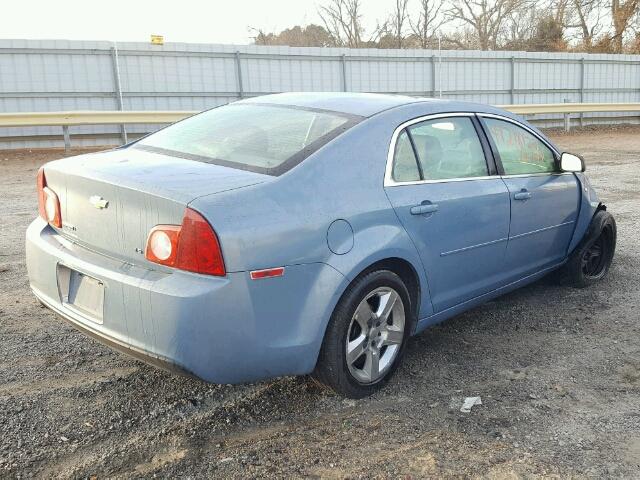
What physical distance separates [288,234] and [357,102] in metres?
1.33

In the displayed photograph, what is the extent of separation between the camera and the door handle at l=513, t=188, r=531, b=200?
13.8ft

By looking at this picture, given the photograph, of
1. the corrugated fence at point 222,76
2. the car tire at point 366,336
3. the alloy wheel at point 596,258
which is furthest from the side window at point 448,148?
the corrugated fence at point 222,76

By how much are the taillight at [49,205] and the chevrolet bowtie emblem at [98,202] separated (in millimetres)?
381

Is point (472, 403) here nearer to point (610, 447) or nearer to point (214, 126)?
point (610, 447)

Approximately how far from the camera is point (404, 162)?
3.55 m

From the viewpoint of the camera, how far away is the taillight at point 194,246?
2662mm

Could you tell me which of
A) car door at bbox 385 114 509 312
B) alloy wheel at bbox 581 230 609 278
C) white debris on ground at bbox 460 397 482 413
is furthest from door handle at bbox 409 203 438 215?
alloy wheel at bbox 581 230 609 278

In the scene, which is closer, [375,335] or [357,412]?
[357,412]

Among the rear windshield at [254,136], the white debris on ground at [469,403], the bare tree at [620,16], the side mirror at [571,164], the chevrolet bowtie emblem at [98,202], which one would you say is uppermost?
the bare tree at [620,16]

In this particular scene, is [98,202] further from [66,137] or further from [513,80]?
[513,80]

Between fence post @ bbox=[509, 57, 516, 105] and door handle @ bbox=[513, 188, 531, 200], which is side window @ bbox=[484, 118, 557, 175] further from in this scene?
fence post @ bbox=[509, 57, 516, 105]

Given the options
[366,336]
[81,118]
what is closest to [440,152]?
[366,336]

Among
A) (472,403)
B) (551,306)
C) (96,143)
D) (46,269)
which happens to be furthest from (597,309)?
(96,143)

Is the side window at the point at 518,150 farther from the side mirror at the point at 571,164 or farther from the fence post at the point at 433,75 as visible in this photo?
the fence post at the point at 433,75
